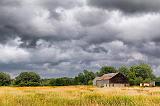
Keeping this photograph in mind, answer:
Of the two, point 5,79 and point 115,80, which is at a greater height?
point 5,79

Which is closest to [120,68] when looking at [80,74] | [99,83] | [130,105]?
[80,74]

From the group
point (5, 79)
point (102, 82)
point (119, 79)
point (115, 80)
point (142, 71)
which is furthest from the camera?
point (142, 71)

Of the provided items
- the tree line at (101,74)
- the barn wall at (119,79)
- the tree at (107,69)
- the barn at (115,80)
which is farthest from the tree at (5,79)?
the barn wall at (119,79)

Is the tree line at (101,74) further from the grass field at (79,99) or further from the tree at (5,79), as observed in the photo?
the grass field at (79,99)

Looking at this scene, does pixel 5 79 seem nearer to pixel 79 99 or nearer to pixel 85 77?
pixel 85 77

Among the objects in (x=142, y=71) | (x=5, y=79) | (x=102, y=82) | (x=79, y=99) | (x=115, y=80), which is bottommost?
(x=79, y=99)

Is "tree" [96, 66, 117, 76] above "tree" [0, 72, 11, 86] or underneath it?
above

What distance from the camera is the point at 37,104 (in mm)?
15203

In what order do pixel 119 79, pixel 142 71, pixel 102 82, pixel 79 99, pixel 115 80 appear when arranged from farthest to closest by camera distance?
pixel 142 71 → pixel 102 82 → pixel 119 79 → pixel 115 80 → pixel 79 99

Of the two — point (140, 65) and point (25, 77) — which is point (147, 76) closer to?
point (140, 65)

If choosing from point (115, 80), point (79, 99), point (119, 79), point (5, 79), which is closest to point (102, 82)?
point (115, 80)

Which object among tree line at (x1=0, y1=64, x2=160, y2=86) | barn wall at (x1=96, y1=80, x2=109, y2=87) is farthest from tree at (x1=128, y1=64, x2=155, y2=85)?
barn wall at (x1=96, y1=80, x2=109, y2=87)

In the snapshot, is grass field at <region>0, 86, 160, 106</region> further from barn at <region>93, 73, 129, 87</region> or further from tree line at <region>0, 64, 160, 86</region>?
tree line at <region>0, 64, 160, 86</region>

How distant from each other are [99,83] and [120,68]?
3783 cm
